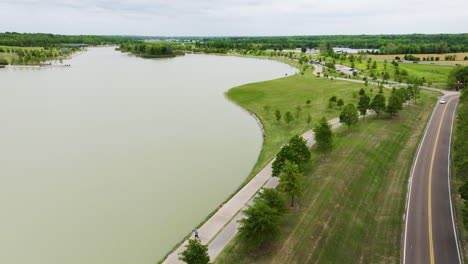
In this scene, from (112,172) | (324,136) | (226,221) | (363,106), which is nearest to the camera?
(226,221)

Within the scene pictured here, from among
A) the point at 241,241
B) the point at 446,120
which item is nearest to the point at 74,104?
the point at 241,241

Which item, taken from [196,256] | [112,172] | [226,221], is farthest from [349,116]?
[112,172]

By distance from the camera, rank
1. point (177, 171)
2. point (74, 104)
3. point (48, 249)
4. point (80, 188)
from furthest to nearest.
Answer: point (74, 104) → point (177, 171) → point (80, 188) → point (48, 249)

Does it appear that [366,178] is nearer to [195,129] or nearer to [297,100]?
[195,129]

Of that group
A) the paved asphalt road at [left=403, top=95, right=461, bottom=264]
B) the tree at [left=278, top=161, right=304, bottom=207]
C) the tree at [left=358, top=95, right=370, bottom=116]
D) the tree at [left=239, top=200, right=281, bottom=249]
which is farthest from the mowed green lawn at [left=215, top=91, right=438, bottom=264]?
the tree at [left=358, top=95, right=370, bottom=116]

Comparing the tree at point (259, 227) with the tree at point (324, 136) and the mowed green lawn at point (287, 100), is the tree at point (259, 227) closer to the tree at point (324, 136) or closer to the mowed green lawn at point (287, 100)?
the mowed green lawn at point (287, 100)

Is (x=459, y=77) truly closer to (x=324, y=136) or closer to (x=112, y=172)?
(x=324, y=136)

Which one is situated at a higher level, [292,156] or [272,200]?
[292,156]
